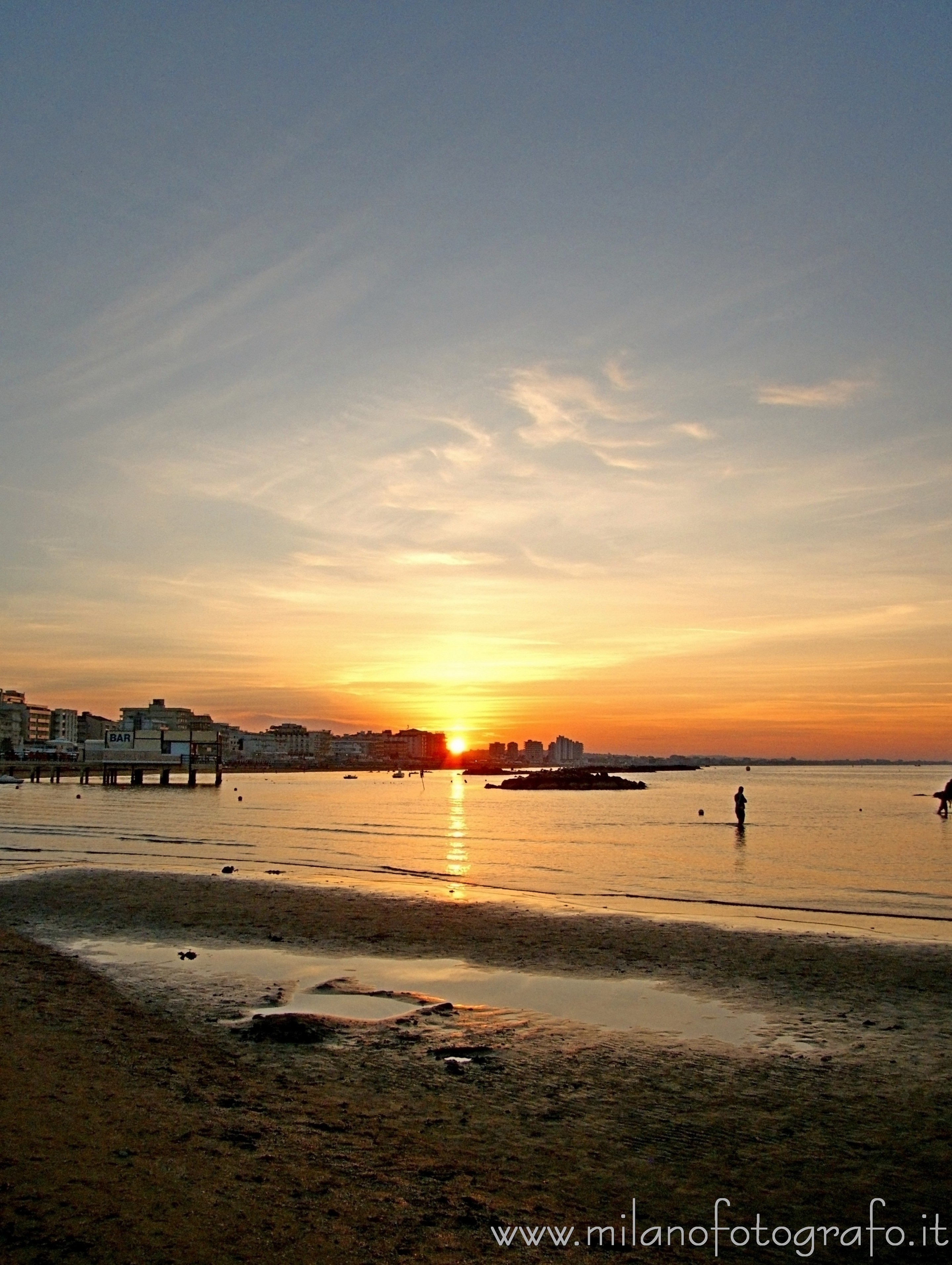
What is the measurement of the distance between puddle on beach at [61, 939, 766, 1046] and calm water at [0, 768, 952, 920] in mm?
10506

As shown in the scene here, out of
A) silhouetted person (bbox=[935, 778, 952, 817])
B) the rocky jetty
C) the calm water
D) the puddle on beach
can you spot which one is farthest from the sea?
the rocky jetty

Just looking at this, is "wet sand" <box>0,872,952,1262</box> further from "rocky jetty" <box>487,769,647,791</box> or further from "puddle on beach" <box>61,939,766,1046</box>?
"rocky jetty" <box>487,769,647,791</box>

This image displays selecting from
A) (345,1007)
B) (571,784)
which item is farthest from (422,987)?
(571,784)

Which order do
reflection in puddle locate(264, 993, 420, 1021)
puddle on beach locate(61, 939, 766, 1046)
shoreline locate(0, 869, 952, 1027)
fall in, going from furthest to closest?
shoreline locate(0, 869, 952, 1027)
puddle on beach locate(61, 939, 766, 1046)
reflection in puddle locate(264, 993, 420, 1021)

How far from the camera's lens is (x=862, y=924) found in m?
24.6

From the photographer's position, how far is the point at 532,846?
4947 cm

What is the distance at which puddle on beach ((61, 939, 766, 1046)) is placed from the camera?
14.2 meters

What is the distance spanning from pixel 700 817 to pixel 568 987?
2303 inches

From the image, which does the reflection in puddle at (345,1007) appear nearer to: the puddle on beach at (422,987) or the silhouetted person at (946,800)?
the puddle on beach at (422,987)

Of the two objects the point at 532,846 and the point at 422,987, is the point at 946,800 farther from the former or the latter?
the point at 422,987

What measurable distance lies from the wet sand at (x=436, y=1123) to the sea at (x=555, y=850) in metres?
12.3

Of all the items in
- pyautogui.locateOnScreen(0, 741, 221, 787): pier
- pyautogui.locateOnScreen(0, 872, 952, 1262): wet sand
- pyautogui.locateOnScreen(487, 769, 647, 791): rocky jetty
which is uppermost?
pyautogui.locateOnScreen(0, 872, 952, 1262): wet sand

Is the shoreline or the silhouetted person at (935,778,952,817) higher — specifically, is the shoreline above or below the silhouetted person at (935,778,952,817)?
above

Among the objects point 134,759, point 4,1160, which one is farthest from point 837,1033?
point 134,759
